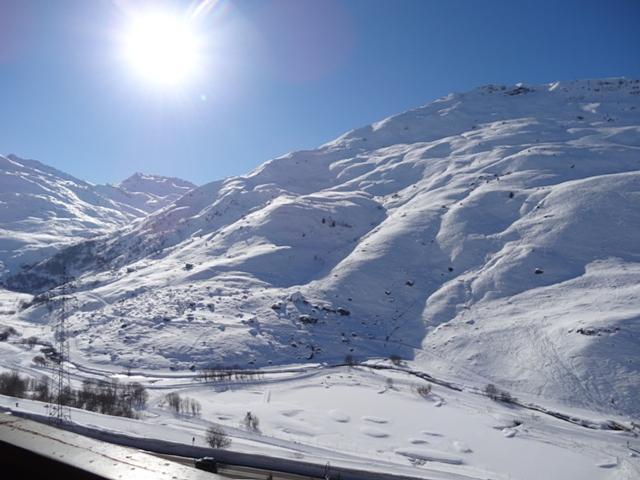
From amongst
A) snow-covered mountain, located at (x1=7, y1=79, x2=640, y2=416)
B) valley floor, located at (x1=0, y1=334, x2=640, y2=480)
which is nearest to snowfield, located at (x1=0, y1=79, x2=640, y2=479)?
valley floor, located at (x1=0, y1=334, x2=640, y2=480)

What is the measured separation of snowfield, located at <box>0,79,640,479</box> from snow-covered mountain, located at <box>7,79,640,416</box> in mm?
331

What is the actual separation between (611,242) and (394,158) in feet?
255

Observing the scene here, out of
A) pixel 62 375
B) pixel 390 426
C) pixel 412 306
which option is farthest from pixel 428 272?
pixel 62 375

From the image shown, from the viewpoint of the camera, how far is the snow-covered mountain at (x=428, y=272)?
48.9 meters

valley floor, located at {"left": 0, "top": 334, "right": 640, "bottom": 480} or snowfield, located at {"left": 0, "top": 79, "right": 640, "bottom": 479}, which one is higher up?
snowfield, located at {"left": 0, "top": 79, "right": 640, "bottom": 479}

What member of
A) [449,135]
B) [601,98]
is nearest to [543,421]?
[449,135]

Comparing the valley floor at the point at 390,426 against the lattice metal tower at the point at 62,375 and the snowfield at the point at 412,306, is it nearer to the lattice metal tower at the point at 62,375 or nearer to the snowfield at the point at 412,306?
the snowfield at the point at 412,306

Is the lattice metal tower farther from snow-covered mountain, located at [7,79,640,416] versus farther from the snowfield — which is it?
snow-covered mountain, located at [7,79,640,416]

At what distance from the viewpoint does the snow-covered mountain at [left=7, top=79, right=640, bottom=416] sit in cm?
4894

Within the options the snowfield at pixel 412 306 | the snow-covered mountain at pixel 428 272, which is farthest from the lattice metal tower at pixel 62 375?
the snow-covered mountain at pixel 428 272

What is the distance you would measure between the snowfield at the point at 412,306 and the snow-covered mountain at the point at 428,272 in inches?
13.0

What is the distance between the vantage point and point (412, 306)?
65.6 meters

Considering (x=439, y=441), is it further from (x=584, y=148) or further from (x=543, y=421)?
(x=584, y=148)

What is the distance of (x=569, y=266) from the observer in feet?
206
